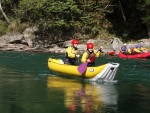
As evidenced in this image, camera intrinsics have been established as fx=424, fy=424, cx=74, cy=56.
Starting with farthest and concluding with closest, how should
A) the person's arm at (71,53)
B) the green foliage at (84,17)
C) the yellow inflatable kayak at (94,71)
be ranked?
the green foliage at (84,17)
the person's arm at (71,53)
the yellow inflatable kayak at (94,71)

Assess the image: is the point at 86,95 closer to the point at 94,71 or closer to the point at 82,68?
the point at 94,71

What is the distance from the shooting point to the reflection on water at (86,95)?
10.2m

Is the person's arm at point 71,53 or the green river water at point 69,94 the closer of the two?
the green river water at point 69,94

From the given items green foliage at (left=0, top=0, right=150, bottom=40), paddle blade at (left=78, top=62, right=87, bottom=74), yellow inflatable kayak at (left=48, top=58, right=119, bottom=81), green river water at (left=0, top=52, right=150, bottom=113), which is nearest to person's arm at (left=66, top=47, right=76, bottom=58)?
yellow inflatable kayak at (left=48, top=58, right=119, bottom=81)

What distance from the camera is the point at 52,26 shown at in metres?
34.4

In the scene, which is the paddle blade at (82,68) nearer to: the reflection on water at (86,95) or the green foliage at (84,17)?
the reflection on water at (86,95)

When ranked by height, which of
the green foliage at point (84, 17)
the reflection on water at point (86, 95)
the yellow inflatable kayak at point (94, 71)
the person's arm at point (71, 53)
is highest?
the green foliage at point (84, 17)

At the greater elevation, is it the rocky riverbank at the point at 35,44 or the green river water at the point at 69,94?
the rocky riverbank at the point at 35,44

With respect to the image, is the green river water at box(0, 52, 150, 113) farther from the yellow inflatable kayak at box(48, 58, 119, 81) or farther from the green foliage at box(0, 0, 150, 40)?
the green foliage at box(0, 0, 150, 40)

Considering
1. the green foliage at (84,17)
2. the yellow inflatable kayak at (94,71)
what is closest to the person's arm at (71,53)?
the yellow inflatable kayak at (94,71)

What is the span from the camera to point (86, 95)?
1197 centimetres

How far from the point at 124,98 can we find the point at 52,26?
23198 mm

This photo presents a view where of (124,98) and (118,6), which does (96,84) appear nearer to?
(124,98)

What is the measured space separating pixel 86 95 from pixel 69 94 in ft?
1.65
